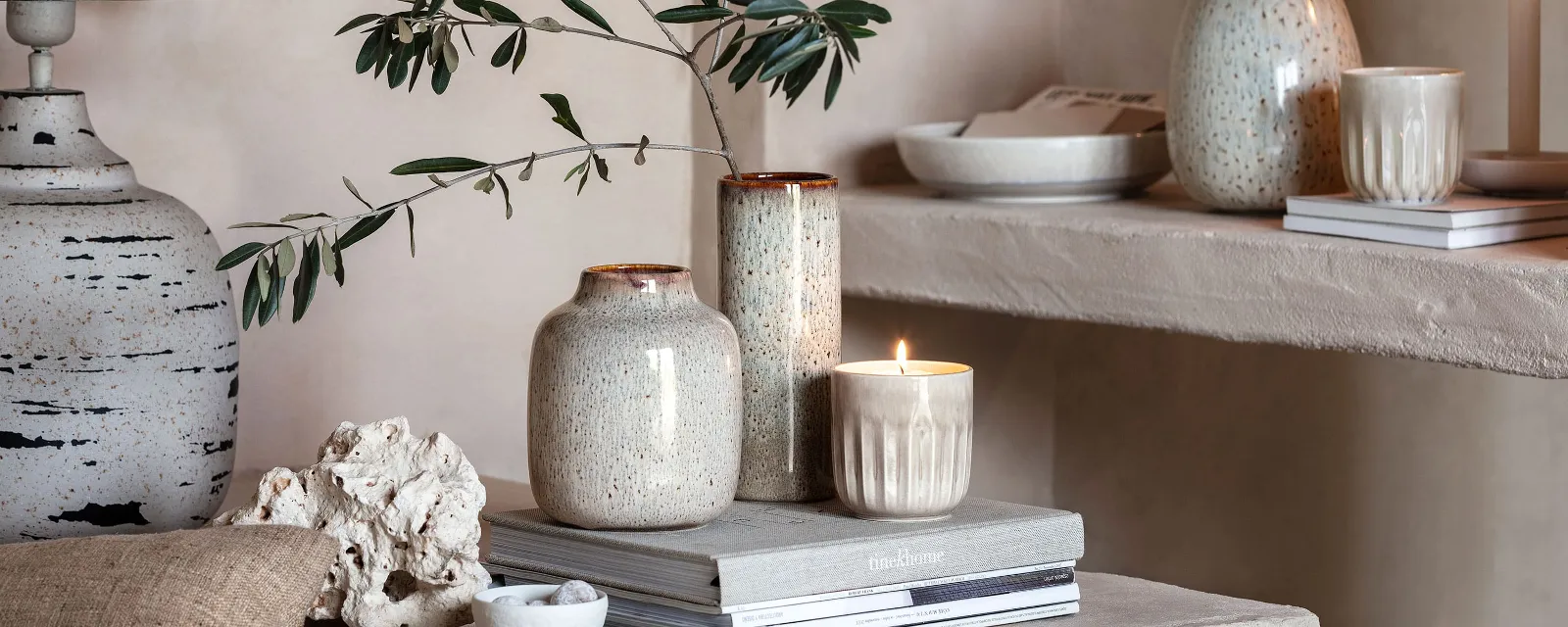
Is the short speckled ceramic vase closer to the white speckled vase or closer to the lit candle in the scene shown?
the lit candle

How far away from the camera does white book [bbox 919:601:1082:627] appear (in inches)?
34.9

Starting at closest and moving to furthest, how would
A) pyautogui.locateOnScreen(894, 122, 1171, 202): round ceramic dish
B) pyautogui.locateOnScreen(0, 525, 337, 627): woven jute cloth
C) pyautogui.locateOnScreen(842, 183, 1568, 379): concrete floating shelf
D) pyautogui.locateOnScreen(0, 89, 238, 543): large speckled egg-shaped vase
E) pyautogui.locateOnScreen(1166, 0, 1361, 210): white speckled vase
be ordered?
pyautogui.locateOnScreen(0, 525, 337, 627): woven jute cloth → pyautogui.locateOnScreen(0, 89, 238, 543): large speckled egg-shaped vase → pyautogui.locateOnScreen(842, 183, 1568, 379): concrete floating shelf → pyautogui.locateOnScreen(1166, 0, 1361, 210): white speckled vase → pyautogui.locateOnScreen(894, 122, 1171, 202): round ceramic dish

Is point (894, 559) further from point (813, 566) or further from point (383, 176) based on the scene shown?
point (383, 176)

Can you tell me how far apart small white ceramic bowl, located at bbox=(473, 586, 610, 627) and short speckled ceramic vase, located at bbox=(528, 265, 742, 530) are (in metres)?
0.07

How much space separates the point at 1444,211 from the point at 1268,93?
8.9 inches

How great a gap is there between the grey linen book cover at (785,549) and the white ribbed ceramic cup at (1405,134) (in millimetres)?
514

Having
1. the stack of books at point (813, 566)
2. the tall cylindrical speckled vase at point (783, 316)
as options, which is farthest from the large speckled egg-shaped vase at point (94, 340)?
the tall cylindrical speckled vase at point (783, 316)

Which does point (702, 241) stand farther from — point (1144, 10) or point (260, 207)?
point (1144, 10)

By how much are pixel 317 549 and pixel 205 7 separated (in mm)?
768

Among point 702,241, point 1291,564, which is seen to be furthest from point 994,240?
point 1291,564

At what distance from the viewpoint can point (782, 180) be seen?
0.95 m

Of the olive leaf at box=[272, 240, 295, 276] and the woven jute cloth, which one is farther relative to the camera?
the olive leaf at box=[272, 240, 295, 276]

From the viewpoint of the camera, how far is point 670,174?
1769 millimetres

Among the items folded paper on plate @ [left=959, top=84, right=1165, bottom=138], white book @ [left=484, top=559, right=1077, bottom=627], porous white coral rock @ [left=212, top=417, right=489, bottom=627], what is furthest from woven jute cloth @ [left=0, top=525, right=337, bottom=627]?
folded paper on plate @ [left=959, top=84, right=1165, bottom=138]
